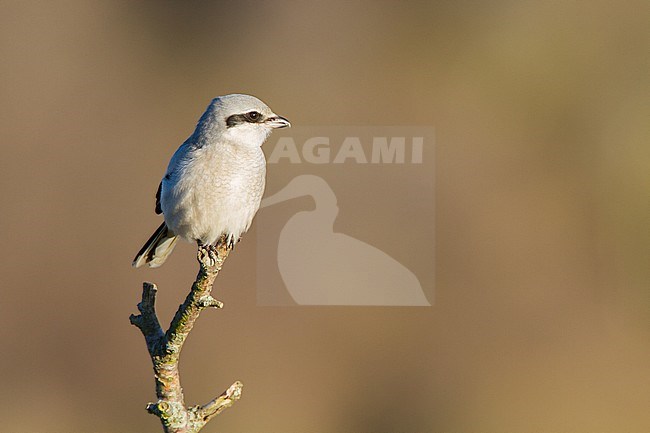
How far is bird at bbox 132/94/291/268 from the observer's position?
216 centimetres

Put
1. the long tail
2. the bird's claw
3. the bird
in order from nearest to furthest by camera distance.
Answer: the bird's claw
the bird
the long tail

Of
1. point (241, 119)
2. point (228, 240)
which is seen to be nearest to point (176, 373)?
point (228, 240)

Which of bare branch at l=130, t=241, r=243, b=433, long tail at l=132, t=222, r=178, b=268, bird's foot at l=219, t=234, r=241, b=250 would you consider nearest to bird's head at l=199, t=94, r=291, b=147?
bird's foot at l=219, t=234, r=241, b=250

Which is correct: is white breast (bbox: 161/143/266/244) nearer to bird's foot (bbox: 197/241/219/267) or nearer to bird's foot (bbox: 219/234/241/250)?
bird's foot (bbox: 219/234/241/250)

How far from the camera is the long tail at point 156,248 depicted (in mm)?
2443

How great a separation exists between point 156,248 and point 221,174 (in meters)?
0.45

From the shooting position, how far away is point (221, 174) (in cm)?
216

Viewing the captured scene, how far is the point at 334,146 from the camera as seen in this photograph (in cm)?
461

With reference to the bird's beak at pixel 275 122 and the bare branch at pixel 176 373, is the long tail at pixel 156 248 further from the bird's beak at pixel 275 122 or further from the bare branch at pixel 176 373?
the bare branch at pixel 176 373

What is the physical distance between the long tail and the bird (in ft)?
0.63

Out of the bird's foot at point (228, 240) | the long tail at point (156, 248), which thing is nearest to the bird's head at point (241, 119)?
the bird's foot at point (228, 240)

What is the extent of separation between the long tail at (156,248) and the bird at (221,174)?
7.5 inches

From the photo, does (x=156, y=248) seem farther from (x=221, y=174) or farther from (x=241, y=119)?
(x=241, y=119)

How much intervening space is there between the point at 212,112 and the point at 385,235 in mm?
2369
